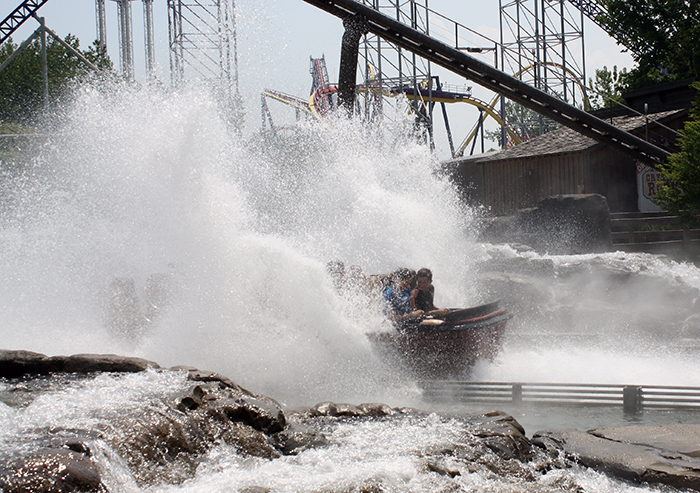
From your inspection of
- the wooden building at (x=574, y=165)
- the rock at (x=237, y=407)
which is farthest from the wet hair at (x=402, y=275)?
the wooden building at (x=574, y=165)

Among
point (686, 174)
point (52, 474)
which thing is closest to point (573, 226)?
point (686, 174)

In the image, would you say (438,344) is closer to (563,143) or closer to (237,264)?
(237,264)

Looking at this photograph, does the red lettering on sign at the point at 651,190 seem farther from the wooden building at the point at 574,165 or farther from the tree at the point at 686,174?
the tree at the point at 686,174

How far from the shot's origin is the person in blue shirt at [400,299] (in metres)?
7.86

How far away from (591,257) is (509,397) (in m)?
7.50

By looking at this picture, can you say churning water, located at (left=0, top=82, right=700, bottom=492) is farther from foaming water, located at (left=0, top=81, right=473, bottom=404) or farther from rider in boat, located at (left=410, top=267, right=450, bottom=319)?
rider in boat, located at (left=410, top=267, right=450, bottom=319)

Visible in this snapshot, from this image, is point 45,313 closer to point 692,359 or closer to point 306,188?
point 306,188

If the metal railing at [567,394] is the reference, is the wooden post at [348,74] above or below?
above

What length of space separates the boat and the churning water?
27 centimetres

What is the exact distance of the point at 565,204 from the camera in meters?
15.4

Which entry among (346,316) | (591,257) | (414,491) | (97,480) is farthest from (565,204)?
(97,480)

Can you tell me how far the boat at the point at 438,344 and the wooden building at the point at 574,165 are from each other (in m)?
14.4

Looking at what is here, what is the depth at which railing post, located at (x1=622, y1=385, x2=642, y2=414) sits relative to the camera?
6.64 meters

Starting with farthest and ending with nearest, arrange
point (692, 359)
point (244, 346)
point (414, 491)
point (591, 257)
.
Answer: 1. point (591, 257)
2. point (692, 359)
3. point (244, 346)
4. point (414, 491)
